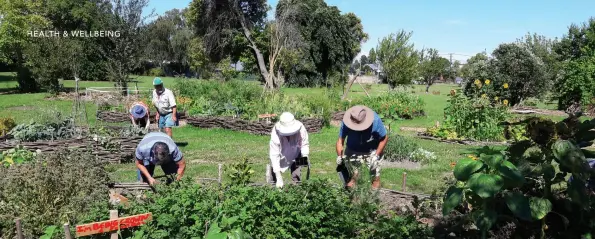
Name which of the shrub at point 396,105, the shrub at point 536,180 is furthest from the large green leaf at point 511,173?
the shrub at point 396,105

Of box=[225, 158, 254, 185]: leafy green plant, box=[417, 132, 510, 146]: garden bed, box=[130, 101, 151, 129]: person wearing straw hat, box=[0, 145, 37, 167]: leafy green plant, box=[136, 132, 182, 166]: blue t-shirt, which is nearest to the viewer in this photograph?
box=[225, 158, 254, 185]: leafy green plant

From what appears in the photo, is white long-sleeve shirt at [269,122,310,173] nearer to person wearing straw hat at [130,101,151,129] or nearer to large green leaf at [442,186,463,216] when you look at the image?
large green leaf at [442,186,463,216]

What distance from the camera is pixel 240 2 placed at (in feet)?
106

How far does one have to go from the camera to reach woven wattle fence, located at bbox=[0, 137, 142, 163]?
25.4ft

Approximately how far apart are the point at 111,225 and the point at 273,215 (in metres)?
1.07

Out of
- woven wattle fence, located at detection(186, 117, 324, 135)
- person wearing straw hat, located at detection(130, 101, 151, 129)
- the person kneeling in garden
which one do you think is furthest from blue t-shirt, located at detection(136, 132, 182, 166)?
woven wattle fence, located at detection(186, 117, 324, 135)

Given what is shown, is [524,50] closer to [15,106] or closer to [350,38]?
[15,106]

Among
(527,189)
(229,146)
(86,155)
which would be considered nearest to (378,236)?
(527,189)

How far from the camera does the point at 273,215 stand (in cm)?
317

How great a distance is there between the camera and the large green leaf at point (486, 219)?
2.16 metres

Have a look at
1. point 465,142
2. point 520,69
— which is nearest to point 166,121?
point 465,142

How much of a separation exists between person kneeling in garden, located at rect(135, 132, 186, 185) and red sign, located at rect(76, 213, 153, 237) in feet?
5.95

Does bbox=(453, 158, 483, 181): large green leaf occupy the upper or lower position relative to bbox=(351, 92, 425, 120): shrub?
upper

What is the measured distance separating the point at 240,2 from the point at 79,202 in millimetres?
30216
